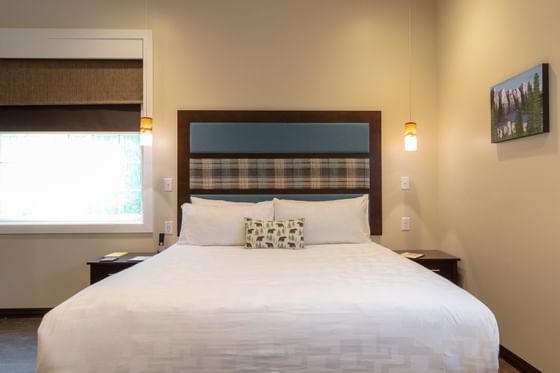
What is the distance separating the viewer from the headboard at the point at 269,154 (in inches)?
122

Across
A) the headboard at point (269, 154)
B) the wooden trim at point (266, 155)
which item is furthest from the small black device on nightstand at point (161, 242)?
the wooden trim at point (266, 155)

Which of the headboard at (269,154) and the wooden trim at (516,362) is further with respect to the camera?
the headboard at (269,154)

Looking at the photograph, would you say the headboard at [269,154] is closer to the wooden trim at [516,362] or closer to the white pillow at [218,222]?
the white pillow at [218,222]

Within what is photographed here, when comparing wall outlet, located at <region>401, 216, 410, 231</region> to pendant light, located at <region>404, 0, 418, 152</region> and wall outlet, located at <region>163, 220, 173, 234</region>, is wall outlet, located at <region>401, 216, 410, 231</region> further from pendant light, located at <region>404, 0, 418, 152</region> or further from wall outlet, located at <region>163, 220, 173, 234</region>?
wall outlet, located at <region>163, 220, 173, 234</region>

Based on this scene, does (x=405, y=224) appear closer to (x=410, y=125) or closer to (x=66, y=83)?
(x=410, y=125)

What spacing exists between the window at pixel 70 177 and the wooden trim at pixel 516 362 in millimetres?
3129

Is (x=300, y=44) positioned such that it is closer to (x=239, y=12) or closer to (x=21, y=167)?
(x=239, y=12)

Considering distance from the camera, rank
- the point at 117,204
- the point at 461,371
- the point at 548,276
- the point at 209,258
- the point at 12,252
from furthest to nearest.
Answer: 1. the point at 117,204
2. the point at 12,252
3. the point at 209,258
4. the point at 548,276
5. the point at 461,371

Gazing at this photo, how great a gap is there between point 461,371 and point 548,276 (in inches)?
40.0

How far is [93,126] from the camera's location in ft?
10.2

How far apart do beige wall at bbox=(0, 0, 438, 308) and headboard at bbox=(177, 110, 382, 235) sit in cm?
11

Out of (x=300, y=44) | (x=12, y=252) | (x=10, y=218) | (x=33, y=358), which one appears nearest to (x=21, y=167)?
(x=10, y=218)

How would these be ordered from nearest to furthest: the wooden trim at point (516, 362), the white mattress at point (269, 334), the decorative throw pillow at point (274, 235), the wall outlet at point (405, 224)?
the white mattress at point (269, 334) < the wooden trim at point (516, 362) < the decorative throw pillow at point (274, 235) < the wall outlet at point (405, 224)

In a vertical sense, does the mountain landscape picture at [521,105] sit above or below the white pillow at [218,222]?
above
